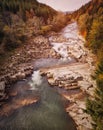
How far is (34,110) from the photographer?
2888 centimetres

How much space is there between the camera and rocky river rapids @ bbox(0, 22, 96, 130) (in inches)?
1024

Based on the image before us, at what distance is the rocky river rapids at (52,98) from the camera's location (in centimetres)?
2602

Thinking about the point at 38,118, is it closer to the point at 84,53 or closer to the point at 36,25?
the point at 84,53

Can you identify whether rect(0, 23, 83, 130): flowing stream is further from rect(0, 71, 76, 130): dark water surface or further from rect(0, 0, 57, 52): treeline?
rect(0, 0, 57, 52): treeline

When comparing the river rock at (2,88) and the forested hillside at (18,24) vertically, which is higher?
the forested hillside at (18,24)

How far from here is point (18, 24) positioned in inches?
2953

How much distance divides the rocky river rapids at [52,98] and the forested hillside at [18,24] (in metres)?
13.3

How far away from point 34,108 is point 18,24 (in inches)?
2072

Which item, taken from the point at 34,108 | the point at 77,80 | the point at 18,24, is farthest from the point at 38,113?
the point at 18,24

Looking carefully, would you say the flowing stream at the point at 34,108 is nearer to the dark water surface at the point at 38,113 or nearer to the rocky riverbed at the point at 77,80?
the dark water surface at the point at 38,113

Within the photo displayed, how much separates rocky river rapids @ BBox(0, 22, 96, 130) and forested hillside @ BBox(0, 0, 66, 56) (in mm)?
13273

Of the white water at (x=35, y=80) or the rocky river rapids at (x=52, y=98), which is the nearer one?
the rocky river rapids at (x=52, y=98)

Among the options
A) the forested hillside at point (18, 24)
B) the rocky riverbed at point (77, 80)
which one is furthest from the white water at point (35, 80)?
the forested hillside at point (18, 24)

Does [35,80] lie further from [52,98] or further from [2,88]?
[52,98]
